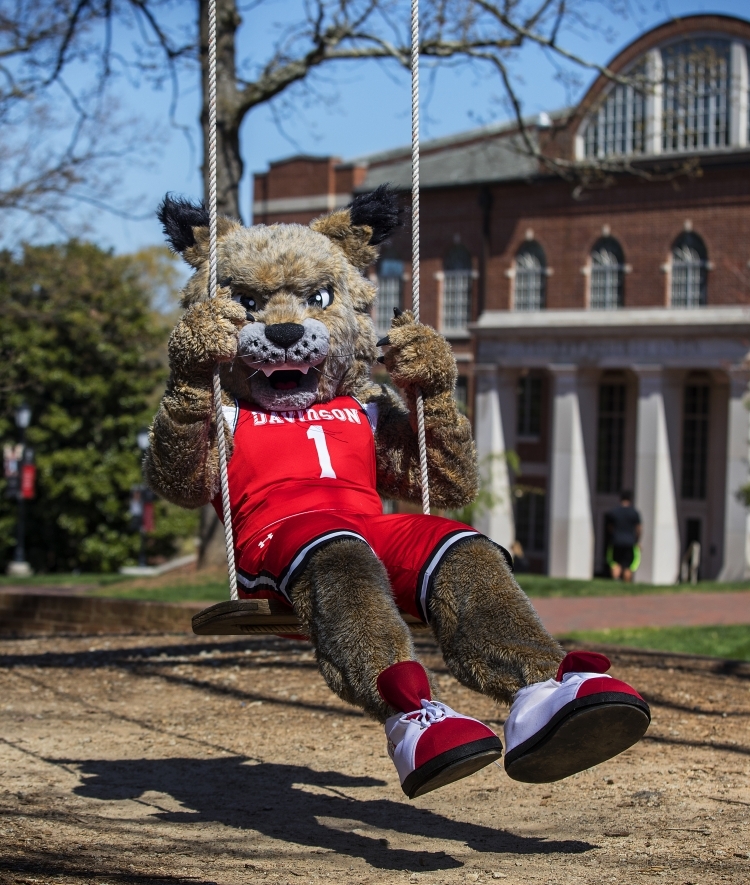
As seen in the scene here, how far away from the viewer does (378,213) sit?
488cm


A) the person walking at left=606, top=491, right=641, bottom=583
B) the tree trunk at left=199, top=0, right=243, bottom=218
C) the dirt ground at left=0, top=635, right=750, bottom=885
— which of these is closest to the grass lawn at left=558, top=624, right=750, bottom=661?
the dirt ground at left=0, top=635, right=750, bottom=885

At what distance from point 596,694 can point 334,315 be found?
1952mm

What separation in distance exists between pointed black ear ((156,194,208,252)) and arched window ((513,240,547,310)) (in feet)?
88.9

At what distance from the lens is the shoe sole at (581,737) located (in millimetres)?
3127

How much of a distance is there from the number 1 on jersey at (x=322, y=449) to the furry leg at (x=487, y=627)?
24.2 inches

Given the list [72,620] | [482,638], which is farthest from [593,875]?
[72,620]

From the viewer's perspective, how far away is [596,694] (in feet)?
10.3

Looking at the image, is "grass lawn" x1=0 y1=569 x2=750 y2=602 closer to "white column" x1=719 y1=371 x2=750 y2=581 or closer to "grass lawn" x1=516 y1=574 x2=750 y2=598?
"grass lawn" x1=516 y1=574 x2=750 y2=598

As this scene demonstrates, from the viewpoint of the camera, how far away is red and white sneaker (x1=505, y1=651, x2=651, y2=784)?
3.14m

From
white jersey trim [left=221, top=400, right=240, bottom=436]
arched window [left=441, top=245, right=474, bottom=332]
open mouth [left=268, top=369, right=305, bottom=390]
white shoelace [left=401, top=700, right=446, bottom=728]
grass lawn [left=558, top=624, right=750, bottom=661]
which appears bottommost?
grass lawn [left=558, top=624, right=750, bottom=661]

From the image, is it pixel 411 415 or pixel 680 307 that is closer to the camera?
pixel 411 415

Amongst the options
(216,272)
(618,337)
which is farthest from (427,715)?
(618,337)

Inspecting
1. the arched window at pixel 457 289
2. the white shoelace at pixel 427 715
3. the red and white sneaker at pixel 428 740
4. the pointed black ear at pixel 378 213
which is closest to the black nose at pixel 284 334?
the pointed black ear at pixel 378 213

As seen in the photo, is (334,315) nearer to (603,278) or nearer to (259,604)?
(259,604)
